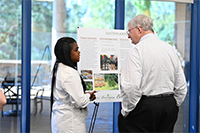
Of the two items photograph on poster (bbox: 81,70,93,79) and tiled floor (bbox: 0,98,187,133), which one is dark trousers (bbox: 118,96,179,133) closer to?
photograph on poster (bbox: 81,70,93,79)

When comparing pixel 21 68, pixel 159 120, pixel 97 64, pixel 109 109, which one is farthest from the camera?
pixel 109 109

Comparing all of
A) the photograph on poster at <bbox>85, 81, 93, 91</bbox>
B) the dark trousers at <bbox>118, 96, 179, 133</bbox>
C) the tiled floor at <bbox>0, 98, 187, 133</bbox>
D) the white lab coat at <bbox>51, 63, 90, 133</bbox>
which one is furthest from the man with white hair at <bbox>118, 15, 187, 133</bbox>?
the tiled floor at <bbox>0, 98, 187, 133</bbox>

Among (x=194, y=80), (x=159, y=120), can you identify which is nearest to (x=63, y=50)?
(x=159, y=120)

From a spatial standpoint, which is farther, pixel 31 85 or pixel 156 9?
pixel 156 9

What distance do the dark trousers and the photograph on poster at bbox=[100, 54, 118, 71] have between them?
1.27 m

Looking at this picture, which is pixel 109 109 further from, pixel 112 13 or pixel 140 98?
pixel 140 98

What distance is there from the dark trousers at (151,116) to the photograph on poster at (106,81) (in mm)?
1160

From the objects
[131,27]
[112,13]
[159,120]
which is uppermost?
[112,13]

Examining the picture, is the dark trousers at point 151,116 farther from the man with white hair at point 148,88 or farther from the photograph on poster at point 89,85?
the photograph on poster at point 89,85

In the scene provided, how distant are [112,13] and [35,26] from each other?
126cm

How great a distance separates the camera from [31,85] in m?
3.44

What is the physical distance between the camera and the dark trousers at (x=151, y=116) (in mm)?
1875

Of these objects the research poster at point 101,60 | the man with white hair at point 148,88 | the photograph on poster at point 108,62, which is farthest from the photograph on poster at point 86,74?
the man with white hair at point 148,88

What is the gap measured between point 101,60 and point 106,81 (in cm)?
30
